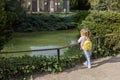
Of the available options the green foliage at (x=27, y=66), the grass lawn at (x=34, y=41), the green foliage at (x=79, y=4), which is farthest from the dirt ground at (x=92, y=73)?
the green foliage at (x=79, y=4)

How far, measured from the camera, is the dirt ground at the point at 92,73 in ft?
29.8

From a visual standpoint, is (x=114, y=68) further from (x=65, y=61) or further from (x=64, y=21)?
(x=64, y=21)

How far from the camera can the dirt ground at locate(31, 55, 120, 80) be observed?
357 inches

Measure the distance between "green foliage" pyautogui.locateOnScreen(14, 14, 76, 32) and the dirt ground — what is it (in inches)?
1046

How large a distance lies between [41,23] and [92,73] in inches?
1171

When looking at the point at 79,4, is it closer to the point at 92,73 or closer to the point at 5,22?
the point at 92,73

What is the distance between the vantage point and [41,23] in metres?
39.0

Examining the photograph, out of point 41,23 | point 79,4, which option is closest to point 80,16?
point 41,23

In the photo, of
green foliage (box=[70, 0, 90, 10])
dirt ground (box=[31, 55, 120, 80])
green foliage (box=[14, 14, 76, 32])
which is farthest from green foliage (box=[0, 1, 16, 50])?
green foliage (box=[70, 0, 90, 10])

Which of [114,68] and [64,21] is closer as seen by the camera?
[114,68]

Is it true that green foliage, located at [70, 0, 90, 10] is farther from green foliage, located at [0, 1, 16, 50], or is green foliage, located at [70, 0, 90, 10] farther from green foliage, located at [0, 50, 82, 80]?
green foliage, located at [0, 50, 82, 80]

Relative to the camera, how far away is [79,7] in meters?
72.9

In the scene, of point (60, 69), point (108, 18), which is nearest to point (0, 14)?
point (60, 69)

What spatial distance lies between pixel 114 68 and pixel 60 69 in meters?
1.73
